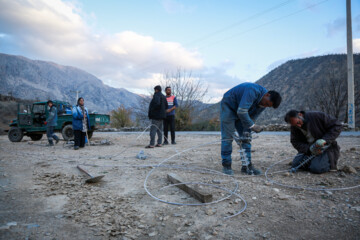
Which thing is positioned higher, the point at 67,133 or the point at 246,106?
the point at 246,106

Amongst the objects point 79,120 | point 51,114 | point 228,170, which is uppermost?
point 51,114

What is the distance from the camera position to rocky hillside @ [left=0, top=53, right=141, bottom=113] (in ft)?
337

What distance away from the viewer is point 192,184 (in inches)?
113

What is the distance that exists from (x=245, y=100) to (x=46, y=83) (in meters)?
152

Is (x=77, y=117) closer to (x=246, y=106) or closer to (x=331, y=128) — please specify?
(x=246, y=106)

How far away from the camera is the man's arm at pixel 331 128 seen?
3.24m

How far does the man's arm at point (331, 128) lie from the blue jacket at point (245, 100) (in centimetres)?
100

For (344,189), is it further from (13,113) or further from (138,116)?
(13,113)

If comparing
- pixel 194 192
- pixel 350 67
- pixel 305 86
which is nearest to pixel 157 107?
pixel 194 192

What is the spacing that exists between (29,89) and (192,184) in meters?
121

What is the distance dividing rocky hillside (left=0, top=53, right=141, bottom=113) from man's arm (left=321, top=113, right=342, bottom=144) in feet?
354

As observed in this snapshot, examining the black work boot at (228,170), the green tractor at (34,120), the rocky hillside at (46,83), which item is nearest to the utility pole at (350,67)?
the black work boot at (228,170)

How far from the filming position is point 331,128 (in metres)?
3.29

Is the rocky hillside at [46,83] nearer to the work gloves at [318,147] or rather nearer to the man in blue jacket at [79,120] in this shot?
the man in blue jacket at [79,120]
